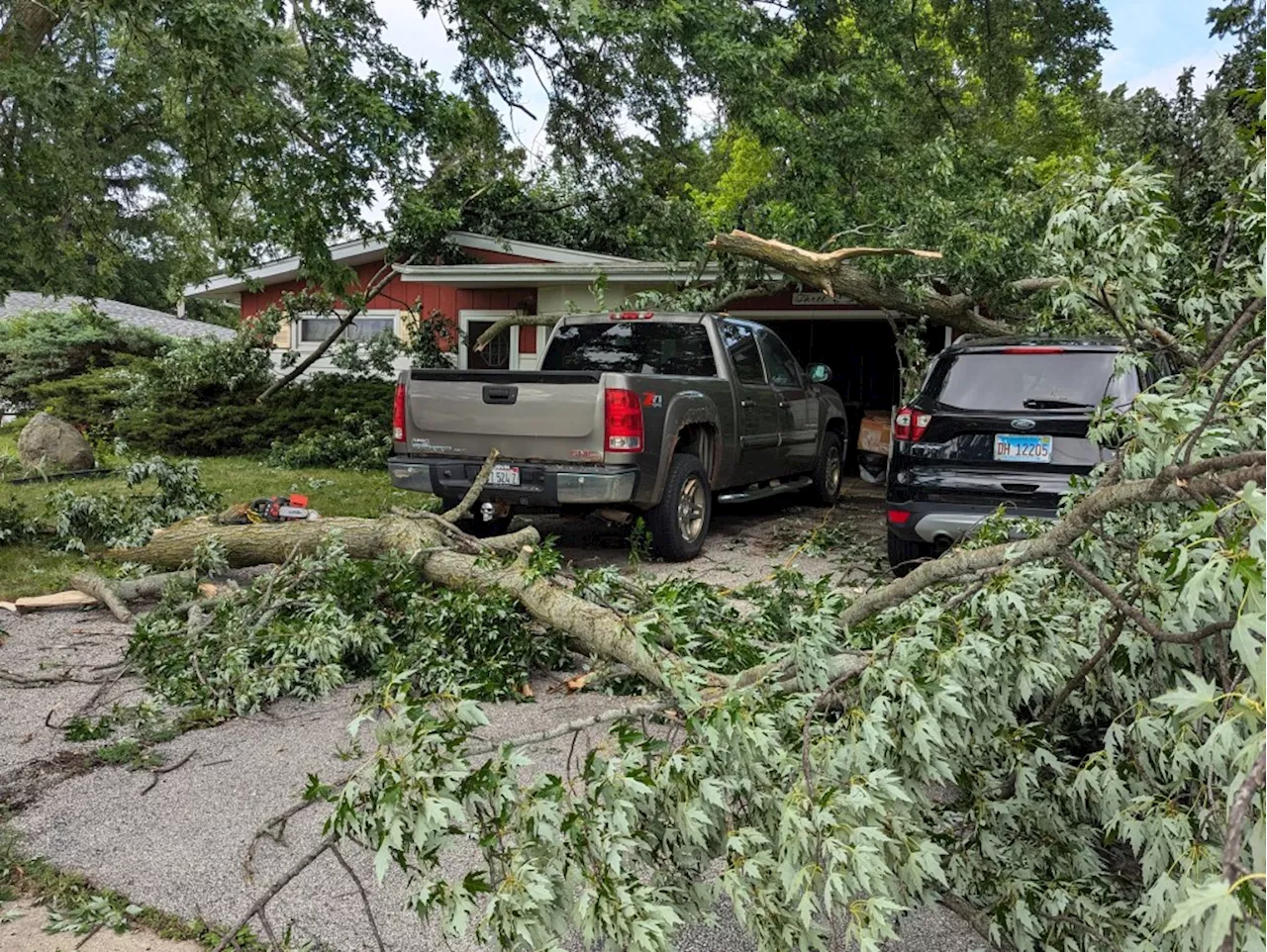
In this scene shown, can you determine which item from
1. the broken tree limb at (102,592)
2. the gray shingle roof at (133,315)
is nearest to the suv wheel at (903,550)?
the broken tree limb at (102,592)

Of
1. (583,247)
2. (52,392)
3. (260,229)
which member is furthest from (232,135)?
(52,392)

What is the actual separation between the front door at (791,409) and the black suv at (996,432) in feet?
9.92

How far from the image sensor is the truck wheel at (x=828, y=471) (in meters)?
11.2

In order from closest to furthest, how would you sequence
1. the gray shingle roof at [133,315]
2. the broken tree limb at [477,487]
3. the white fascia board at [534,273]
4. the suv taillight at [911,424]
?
the suv taillight at [911,424] → the broken tree limb at [477,487] → the white fascia board at [534,273] → the gray shingle roof at [133,315]

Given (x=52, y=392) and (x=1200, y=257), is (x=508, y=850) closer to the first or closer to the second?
(x=1200, y=257)

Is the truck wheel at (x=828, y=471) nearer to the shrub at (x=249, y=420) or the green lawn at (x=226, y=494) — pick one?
the green lawn at (x=226, y=494)

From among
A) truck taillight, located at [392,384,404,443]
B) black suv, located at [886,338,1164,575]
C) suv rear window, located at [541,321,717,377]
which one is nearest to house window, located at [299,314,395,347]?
suv rear window, located at [541,321,717,377]

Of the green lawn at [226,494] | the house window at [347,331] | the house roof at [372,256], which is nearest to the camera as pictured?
the green lawn at [226,494]

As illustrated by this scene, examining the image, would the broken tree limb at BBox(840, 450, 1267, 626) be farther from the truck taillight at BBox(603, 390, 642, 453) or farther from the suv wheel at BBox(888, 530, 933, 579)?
the truck taillight at BBox(603, 390, 642, 453)

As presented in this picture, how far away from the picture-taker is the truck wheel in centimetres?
A: 1116

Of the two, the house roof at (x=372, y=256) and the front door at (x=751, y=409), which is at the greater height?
the house roof at (x=372, y=256)

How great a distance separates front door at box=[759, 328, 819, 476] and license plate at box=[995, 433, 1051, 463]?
11.4 ft

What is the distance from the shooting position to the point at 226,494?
11.6m

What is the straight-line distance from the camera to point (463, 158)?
15.9 meters
